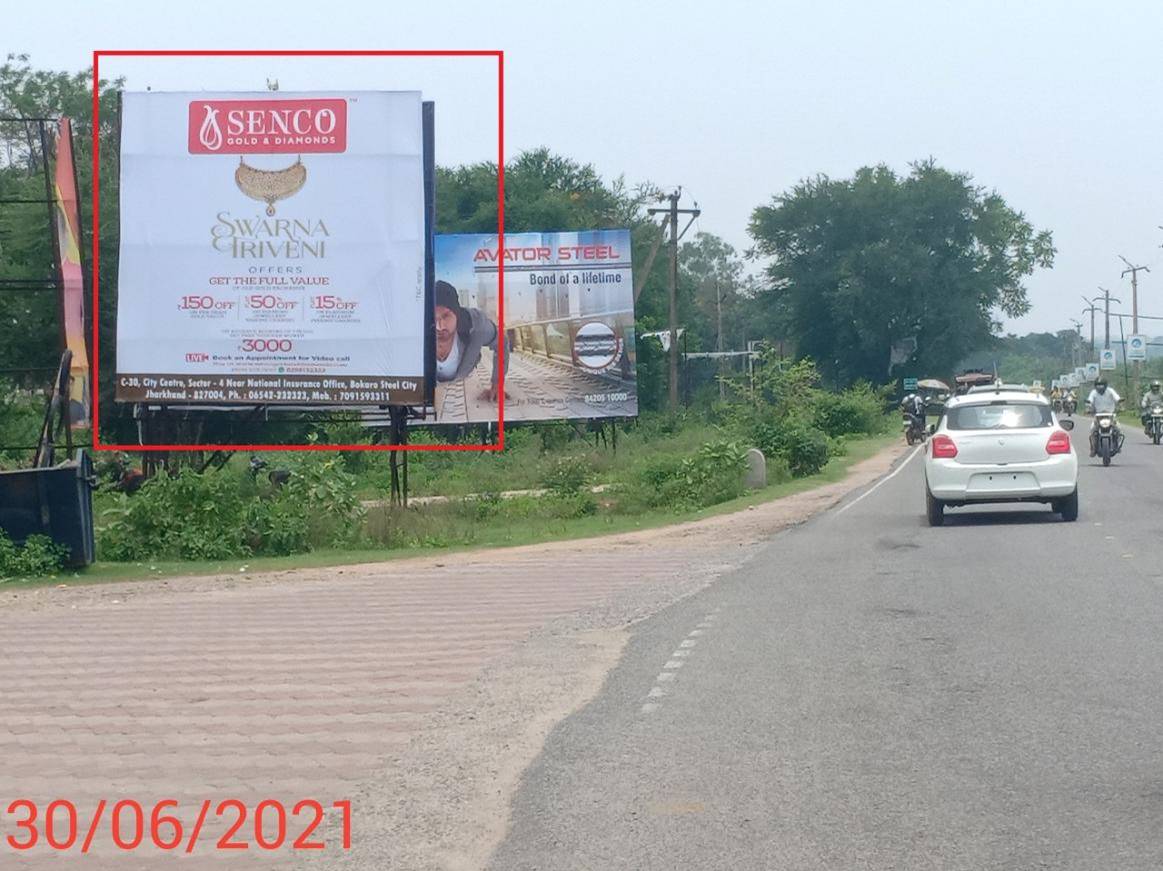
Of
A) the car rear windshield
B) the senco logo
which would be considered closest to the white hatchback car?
the car rear windshield

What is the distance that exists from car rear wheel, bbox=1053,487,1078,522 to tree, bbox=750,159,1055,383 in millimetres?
62091

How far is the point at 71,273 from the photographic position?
2038 cm

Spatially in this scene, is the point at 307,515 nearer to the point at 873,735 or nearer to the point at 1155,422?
the point at 873,735

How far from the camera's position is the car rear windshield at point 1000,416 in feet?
63.5

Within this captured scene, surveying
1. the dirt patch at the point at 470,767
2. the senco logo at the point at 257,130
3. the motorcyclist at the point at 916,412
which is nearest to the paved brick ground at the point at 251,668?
the dirt patch at the point at 470,767

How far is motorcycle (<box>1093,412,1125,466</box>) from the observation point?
32.5 m

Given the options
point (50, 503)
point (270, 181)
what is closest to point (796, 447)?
point (270, 181)

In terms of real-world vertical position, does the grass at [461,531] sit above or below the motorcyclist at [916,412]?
below

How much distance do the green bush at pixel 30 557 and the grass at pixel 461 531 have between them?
0.21 metres

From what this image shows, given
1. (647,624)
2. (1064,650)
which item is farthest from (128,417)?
(1064,650)

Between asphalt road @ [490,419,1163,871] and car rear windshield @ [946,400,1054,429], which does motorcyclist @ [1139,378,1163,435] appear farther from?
asphalt road @ [490,419,1163,871]

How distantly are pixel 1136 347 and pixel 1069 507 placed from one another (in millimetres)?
81025

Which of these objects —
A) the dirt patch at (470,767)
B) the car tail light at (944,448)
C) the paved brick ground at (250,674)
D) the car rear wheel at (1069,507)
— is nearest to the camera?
the dirt patch at (470,767)

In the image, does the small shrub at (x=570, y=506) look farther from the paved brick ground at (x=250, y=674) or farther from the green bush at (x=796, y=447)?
the paved brick ground at (x=250, y=674)
